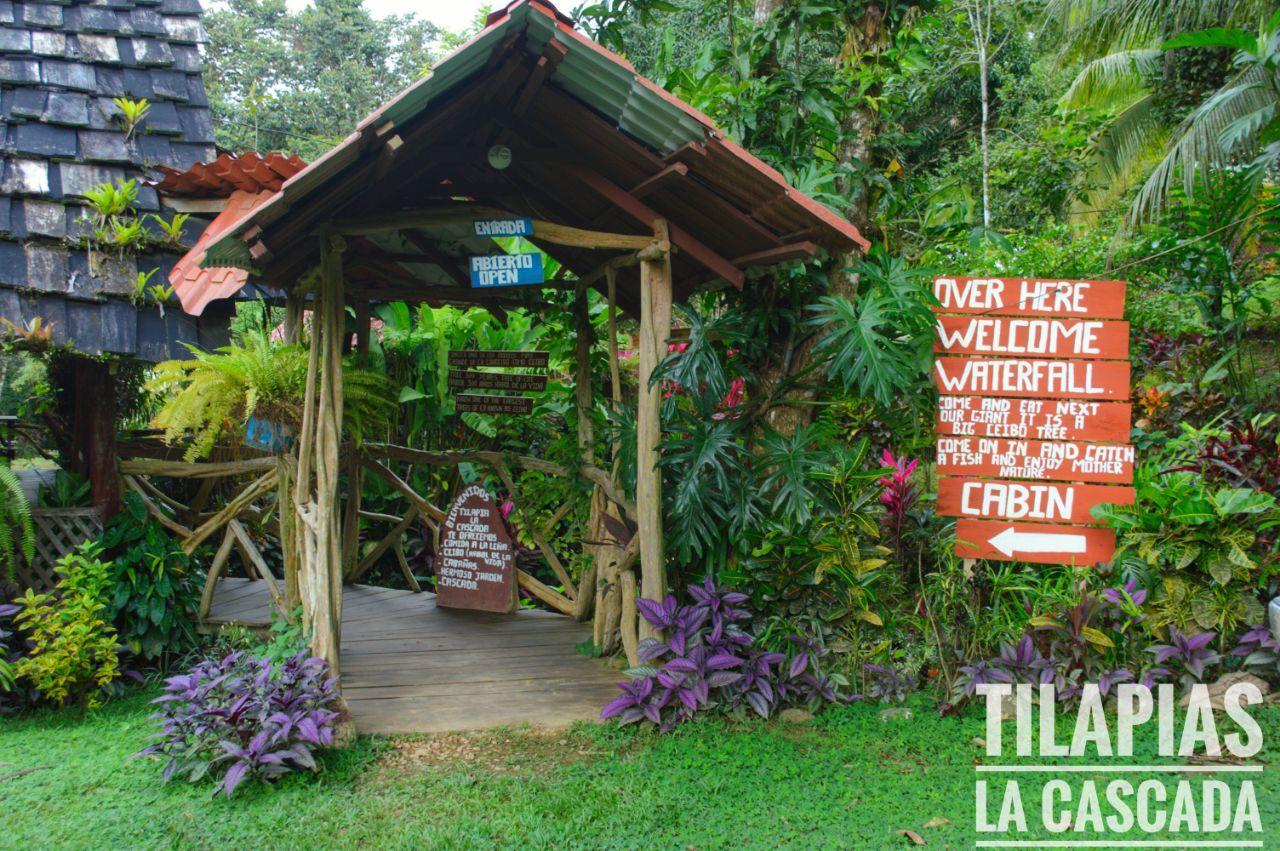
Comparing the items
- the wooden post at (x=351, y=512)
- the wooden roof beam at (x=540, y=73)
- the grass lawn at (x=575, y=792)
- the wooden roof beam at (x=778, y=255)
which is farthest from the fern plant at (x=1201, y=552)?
the wooden post at (x=351, y=512)

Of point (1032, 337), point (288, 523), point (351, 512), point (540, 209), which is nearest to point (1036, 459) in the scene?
point (1032, 337)

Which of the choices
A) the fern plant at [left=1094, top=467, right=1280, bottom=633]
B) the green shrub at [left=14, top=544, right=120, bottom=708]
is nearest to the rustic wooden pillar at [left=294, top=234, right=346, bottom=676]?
the green shrub at [left=14, top=544, right=120, bottom=708]

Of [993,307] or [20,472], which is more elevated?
[993,307]

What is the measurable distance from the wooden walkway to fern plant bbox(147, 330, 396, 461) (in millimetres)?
1478

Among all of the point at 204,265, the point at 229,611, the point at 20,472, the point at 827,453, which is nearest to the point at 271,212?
the point at 204,265

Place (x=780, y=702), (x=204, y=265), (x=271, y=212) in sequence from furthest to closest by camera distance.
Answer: (x=780, y=702)
(x=204, y=265)
(x=271, y=212)

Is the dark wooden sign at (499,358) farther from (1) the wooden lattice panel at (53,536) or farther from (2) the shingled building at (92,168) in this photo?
(1) the wooden lattice panel at (53,536)

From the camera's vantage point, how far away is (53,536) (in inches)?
216

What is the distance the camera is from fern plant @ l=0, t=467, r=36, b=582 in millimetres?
5024

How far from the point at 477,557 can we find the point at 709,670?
2673 mm

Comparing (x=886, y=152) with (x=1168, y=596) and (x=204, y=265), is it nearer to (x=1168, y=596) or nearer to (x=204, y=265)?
(x=1168, y=596)

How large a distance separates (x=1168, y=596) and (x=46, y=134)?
24.4 feet

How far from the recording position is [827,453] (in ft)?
15.5

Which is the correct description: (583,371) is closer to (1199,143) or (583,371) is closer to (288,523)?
(288,523)
